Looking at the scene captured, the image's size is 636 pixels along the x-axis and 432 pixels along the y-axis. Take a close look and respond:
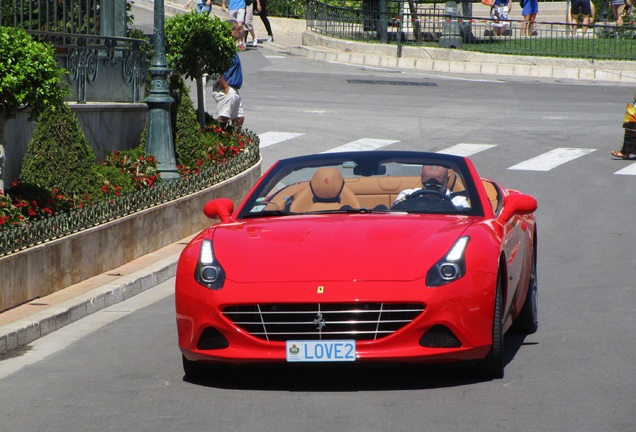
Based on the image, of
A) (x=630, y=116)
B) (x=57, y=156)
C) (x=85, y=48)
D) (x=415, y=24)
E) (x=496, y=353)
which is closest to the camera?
(x=496, y=353)

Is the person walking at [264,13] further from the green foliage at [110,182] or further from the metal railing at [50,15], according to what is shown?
the green foliage at [110,182]

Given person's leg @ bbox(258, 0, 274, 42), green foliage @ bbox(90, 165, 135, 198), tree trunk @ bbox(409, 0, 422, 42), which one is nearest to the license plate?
green foliage @ bbox(90, 165, 135, 198)

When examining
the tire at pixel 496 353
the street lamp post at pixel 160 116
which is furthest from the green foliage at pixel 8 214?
the tire at pixel 496 353

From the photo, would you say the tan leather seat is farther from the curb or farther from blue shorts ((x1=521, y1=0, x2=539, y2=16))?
blue shorts ((x1=521, y1=0, x2=539, y2=16))

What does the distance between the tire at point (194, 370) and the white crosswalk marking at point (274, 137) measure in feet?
52.9

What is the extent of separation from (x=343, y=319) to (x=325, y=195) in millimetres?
1816

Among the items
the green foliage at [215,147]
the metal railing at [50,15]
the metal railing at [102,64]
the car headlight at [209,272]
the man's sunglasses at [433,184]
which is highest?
the metal railing at [50,15]

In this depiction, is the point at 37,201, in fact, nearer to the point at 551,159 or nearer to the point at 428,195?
the point at 428,195

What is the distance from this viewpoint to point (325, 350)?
7344 millimetres

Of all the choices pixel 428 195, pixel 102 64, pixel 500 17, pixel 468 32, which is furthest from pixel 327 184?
pixel 500 17

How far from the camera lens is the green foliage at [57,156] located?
45.3 feet

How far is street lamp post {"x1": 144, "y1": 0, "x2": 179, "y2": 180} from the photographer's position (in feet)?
54.7

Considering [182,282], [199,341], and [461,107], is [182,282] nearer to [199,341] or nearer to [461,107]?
[199,341]

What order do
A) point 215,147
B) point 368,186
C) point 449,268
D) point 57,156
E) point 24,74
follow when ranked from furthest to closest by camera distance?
point 215,147 < point 57,156 < point 24,74 < point 368,186 < point 449,268
